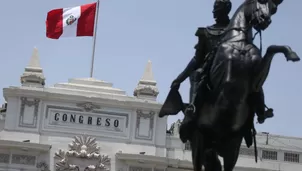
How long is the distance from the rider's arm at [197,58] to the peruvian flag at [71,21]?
24387 mm

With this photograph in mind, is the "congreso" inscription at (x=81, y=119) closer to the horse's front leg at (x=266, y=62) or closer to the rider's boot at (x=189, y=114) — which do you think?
the rider's boot at (x=189, y=114)

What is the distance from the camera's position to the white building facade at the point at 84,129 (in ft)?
101

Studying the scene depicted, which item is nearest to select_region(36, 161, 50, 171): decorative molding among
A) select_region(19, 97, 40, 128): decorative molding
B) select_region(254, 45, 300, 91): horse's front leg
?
select_region(19, 97, 40, 128): decorative molding

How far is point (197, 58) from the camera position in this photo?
20.4ft

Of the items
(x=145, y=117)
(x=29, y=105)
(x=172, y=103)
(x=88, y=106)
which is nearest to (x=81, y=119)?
(x=88, y=106)

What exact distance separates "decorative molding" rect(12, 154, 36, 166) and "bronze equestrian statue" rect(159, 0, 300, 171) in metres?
25.2

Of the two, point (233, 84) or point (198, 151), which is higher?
point (233, 84)

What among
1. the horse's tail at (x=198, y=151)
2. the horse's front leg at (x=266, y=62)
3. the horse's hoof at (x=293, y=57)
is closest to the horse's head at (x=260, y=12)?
the horse's front leg at (x=266, y=62)

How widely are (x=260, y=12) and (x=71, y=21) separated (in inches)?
999

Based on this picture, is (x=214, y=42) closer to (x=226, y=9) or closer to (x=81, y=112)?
(x=226, y=9)

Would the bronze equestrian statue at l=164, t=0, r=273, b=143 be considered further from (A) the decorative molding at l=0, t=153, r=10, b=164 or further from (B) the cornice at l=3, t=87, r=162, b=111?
(A) the decorative molding at l=0, t=153, r=10, b=164

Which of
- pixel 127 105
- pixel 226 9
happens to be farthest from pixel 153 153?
pixel 226 9

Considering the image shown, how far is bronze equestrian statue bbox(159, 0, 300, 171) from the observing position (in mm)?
5625

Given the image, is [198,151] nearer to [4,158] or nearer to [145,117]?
[4,158]
